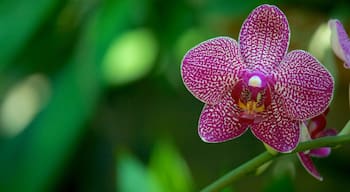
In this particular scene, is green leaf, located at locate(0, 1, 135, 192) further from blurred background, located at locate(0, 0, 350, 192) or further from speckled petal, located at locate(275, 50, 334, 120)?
speckled petal, located at locate(275, 50, 334, 120)

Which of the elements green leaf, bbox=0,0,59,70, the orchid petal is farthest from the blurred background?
the orchid petal

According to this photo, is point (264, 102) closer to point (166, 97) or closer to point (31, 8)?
point (31, 8)

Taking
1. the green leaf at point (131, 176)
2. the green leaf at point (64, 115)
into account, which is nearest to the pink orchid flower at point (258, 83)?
the green leaf at point (131, 176)

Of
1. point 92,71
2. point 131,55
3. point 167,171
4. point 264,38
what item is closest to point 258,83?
point 264,38

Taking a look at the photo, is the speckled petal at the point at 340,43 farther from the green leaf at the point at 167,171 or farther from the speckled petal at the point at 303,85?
the green leaf at the point at 167,171

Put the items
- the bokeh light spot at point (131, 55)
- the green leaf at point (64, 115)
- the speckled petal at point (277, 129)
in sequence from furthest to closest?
the bokeh light spot at point (131, 55)
the green leaf at point (64, 115)
the speckled petal at point (277, 129)

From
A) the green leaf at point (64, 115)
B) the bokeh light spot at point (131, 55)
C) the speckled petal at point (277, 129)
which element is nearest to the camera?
the speckled petal at point (277, 129)

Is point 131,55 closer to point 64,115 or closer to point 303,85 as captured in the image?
point 64,115
